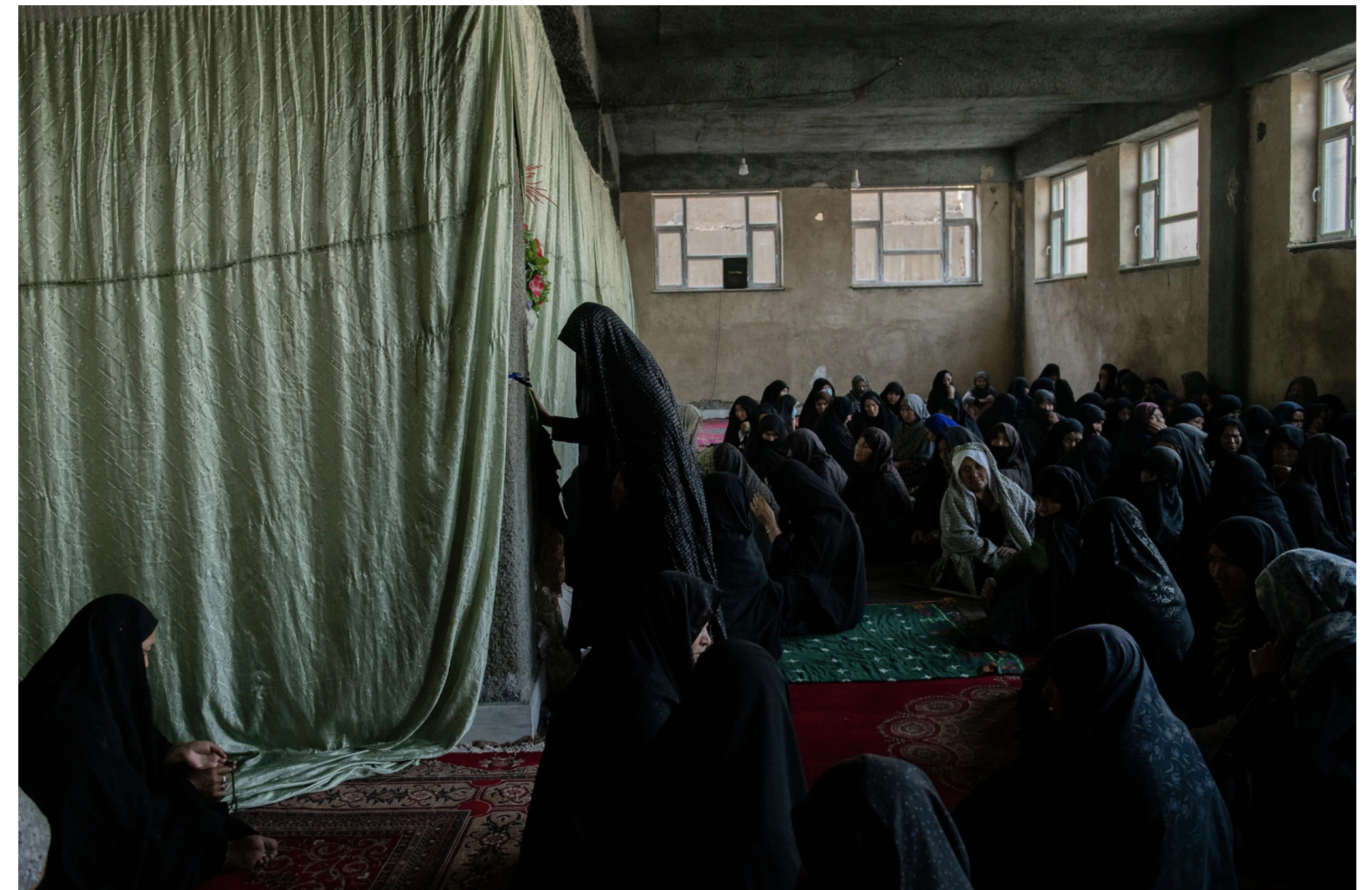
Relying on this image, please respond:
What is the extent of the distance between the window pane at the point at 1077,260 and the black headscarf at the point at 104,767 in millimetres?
12012

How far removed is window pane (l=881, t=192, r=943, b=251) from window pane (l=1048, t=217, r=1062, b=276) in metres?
Result: 1.52

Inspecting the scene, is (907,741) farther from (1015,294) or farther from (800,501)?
(1015,294)

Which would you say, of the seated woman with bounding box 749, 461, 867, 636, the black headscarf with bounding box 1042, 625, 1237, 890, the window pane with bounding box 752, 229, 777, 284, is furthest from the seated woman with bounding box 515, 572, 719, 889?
the window pane with bounding box 752, 229, 777, 284

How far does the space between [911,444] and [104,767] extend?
626 cm

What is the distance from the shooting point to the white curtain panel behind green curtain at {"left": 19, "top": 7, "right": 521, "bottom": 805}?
3104mm

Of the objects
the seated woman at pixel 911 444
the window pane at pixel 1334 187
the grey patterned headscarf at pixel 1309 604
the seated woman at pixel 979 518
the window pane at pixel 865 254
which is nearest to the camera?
the grey patterned headscarf at pixel 1309 604

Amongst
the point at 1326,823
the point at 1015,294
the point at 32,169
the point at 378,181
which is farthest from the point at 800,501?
the point at 1015,294

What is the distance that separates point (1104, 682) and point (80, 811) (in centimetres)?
208

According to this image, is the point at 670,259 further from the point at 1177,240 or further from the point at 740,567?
the point at 740,567

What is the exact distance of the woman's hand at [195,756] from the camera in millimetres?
2512

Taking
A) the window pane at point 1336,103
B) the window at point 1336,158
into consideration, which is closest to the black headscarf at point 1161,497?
the window at point 1336,158

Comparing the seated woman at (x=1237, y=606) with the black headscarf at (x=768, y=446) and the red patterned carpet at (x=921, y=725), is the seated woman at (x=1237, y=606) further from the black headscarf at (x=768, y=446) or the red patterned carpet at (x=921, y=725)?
the black headscarf at (x=768, y=446)

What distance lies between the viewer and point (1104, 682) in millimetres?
2016

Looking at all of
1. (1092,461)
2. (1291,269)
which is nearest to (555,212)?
(1092,461)
